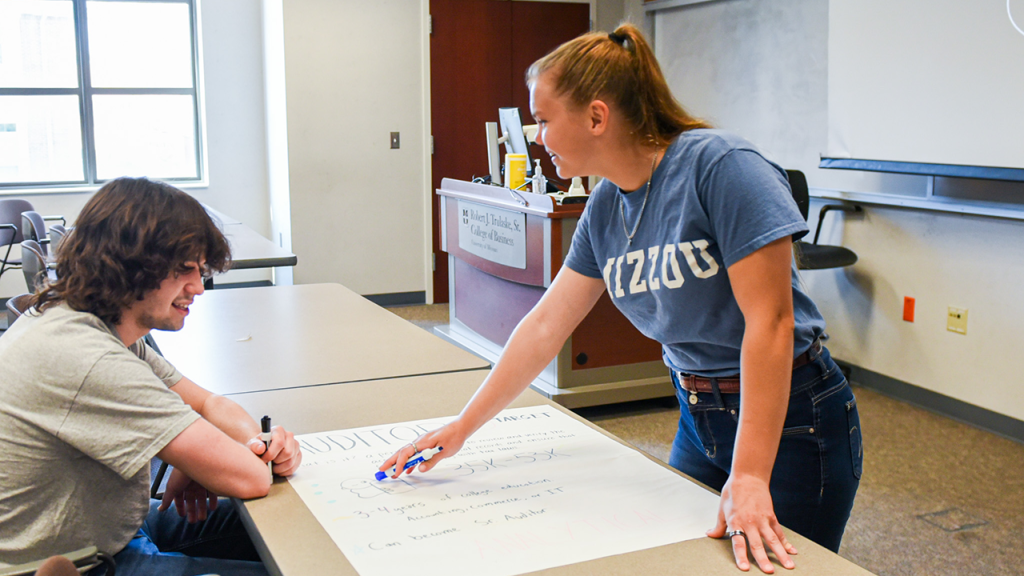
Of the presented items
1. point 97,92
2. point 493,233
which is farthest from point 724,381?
point 97,92

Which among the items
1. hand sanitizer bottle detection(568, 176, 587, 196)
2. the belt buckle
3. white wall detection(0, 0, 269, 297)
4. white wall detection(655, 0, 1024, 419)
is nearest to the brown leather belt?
the belt buckle

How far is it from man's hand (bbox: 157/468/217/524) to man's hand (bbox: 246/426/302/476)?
341mm

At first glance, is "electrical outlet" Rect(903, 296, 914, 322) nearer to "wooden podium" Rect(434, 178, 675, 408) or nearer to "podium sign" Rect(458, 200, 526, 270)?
"wooden podium" Rect(434, 178, 675, 408)

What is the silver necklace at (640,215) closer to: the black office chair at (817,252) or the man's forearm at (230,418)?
the man's forearm at (230,418)

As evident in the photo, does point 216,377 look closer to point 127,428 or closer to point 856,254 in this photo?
point 127,428

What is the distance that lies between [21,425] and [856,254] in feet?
12.5

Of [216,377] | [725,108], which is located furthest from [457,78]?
[216,377]

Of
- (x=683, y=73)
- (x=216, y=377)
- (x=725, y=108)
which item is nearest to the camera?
(x=216, y=377)

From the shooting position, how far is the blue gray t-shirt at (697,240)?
41.3 inches

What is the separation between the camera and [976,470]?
312 cm

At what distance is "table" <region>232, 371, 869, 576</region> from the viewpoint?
949mm

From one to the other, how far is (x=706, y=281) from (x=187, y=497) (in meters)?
1.00

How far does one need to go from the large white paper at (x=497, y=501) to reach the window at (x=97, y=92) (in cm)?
540

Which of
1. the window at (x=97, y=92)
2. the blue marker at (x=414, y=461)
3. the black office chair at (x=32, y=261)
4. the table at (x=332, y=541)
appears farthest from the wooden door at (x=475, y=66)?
the blue marker at (x=414, y=461)
